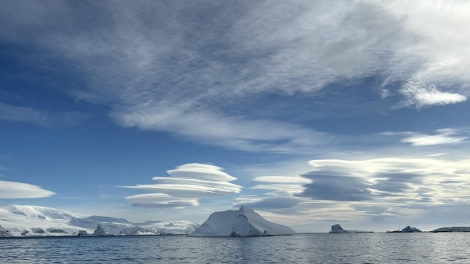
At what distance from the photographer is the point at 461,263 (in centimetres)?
5006

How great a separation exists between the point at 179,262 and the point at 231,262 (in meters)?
7.54

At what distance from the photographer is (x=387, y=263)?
2023 inches

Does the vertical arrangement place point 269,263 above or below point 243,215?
below

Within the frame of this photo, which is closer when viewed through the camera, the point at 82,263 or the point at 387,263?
the point at 387,263

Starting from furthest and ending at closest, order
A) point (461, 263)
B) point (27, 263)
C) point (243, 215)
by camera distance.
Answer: point (243, 215) → point (27, 263) → point (461, 263)

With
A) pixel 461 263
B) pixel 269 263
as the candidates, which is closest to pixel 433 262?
pixel 461 263

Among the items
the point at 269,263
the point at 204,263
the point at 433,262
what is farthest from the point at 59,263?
the point at 433,262

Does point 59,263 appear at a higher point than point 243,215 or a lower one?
lower

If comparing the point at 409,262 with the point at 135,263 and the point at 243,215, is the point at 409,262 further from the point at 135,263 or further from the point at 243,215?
the point at 243,215

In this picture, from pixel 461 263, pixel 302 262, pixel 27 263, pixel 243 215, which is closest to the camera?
pixel 461 263

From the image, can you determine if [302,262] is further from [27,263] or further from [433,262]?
[27,263]

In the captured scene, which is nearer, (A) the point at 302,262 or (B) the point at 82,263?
(A) the point at 302,262

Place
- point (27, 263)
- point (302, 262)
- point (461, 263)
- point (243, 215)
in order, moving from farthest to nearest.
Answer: point (243, 215) < point (27, 263) < point (302, 262) < point (461, 263)

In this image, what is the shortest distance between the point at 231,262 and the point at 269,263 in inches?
219
